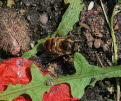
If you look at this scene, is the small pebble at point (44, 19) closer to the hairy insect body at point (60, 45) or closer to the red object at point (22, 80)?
the hairy insect body at point (60, 45)

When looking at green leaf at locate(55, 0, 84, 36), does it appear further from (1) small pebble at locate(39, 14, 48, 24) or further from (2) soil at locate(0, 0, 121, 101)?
(1) small pebble at locate(39, 14, 48, 24)

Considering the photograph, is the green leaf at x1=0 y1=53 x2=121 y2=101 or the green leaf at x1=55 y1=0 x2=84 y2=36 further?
the green leaf at x1=55 y1=0 x2=84 y2=36

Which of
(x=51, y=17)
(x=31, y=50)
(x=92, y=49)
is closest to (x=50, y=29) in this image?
(x=51, y=17)

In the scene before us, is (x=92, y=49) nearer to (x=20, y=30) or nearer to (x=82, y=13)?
(x=82, y=13)

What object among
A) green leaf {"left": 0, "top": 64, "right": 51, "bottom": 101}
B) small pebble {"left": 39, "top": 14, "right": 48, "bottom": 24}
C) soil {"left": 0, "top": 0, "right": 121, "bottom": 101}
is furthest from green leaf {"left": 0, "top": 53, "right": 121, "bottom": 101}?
small pebble {"left": 39, "top": 14, "right": 48, "bottom": 24}

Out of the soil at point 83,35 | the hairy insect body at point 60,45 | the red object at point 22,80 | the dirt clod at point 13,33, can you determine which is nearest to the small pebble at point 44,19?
the soil at point 83,35

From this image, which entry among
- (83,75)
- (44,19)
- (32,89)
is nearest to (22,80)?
(32,89)

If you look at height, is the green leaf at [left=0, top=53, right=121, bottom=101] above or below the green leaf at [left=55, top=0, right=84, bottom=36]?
below
